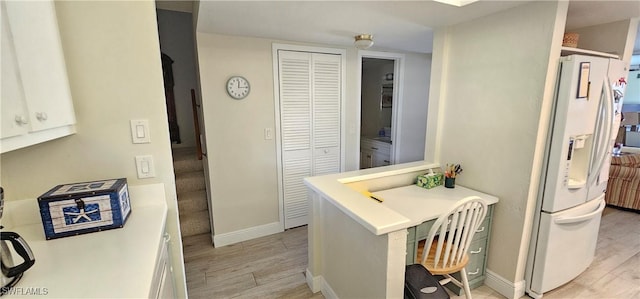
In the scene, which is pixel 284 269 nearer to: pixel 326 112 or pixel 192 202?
pixel 192 202

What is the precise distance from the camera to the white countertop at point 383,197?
136cm

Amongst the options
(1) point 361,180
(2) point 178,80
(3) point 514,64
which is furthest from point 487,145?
(2) point 178,80

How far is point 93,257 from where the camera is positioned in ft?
3.38

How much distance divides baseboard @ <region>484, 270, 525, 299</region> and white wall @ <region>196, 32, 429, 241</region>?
2.07m

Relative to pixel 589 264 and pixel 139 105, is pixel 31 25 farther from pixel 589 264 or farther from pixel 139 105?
pixel 589 264

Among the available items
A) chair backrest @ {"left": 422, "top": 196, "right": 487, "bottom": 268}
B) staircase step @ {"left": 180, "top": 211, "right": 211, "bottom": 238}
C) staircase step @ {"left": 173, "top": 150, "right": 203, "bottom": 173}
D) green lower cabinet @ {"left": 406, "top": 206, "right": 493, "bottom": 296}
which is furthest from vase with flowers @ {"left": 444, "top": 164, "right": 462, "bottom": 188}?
staircase step @ {"left": 173, "top": 150, "right": 203, "bottom": 173}

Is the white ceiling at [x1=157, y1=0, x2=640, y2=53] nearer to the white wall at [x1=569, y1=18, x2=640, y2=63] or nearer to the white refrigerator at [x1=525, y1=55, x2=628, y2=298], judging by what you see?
the white wall at [x1=569, y1=18, x2=640, y2=63]

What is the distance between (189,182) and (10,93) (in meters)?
2.51

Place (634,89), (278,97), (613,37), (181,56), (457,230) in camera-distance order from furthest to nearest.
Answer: (634,89) < (181,56) < (278,97) < (613,37) < (457,230)

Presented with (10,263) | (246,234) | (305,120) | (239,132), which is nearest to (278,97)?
(305,120)

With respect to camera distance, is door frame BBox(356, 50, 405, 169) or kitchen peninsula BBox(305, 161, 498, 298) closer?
kitchen peninsula BBox(305, 161, 498, 298)

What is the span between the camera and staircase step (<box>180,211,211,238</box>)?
3023 millimetres

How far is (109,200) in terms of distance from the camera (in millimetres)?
1199

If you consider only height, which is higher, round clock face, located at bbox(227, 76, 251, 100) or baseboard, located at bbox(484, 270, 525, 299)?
round clock face, located at bbox(227, 76, 251, 100)
